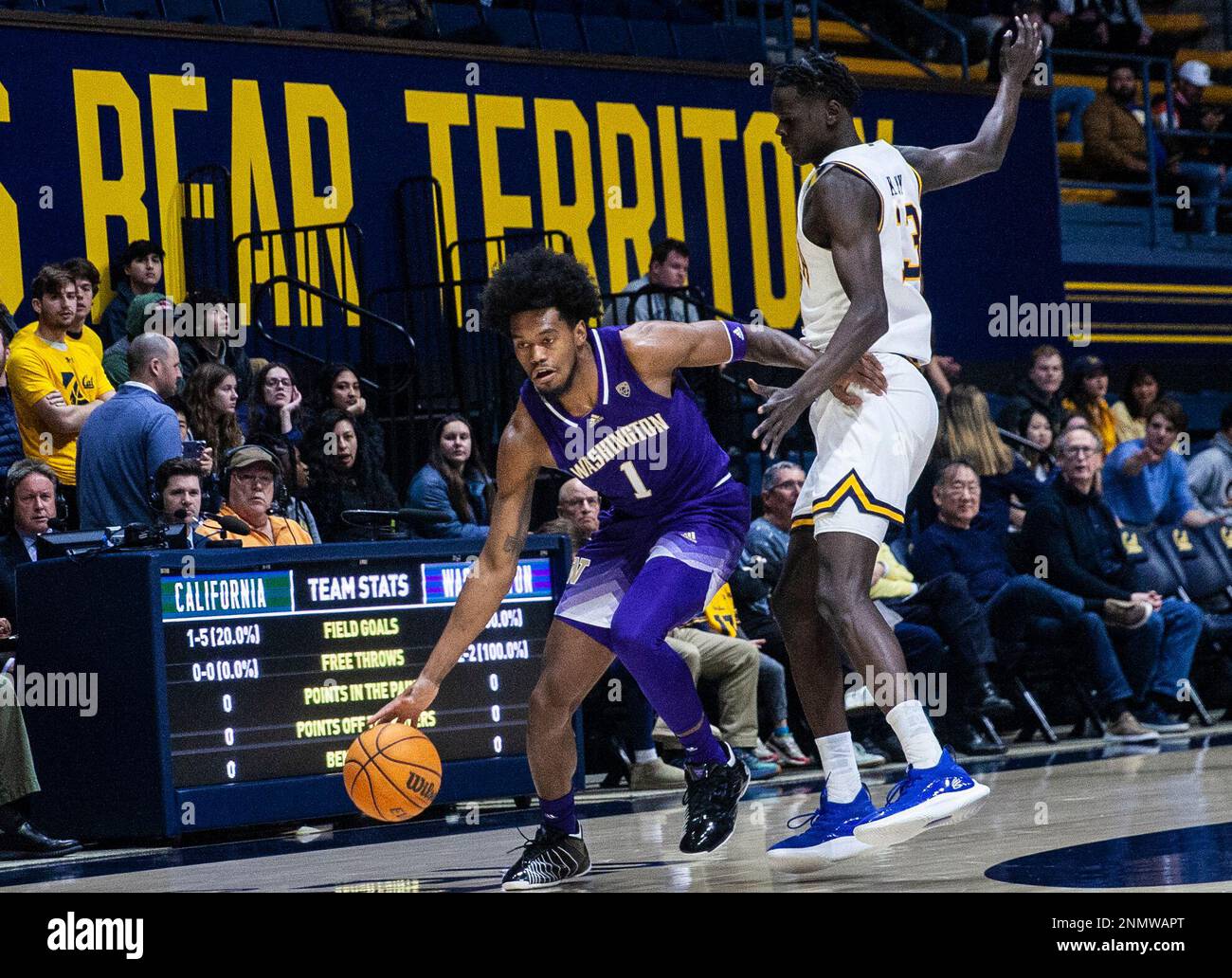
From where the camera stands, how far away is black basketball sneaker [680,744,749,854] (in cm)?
587

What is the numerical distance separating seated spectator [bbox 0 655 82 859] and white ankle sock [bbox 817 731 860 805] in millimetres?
3651

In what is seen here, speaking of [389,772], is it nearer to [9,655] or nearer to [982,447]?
[9,655]

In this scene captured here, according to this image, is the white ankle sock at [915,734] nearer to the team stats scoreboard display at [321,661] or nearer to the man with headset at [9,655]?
the team stats scoreboard display at [321,661]

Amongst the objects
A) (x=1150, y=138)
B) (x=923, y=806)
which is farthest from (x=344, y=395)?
(x=1150, y=138)

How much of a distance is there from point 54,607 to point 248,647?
79 centimetres

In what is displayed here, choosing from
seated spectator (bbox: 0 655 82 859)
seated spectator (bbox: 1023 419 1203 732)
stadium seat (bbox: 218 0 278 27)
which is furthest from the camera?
stadium seat (bbox: 218 0 278 27)

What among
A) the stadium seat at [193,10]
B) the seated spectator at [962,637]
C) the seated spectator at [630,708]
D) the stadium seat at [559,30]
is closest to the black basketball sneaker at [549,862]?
the seated spectator at [630,708]

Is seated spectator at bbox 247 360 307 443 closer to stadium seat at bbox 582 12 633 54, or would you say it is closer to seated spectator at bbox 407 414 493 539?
seated spectator at bbox 407 414 493 539

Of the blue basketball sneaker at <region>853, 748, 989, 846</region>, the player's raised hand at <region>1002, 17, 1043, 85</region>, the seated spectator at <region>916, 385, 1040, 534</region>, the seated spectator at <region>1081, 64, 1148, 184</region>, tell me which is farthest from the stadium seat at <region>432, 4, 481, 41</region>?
the blue basketball sneaker at <region>853, 748, 989, 846</region>

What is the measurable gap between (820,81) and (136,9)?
7220 mm

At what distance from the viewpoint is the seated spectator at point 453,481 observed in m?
10.1

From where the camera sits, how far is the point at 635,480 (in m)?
5.88

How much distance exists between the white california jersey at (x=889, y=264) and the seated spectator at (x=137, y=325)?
5.02 metres
